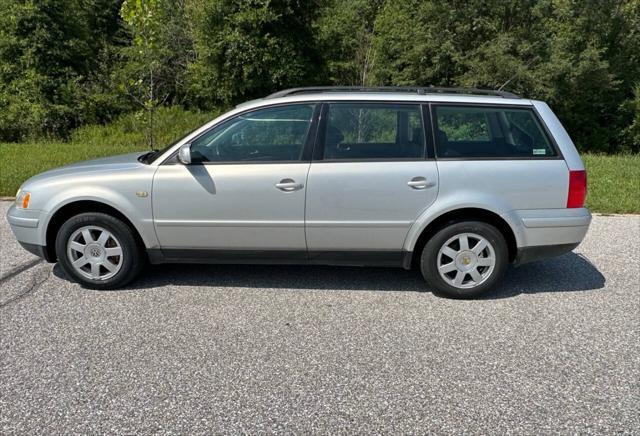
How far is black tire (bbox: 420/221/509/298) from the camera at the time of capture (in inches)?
170

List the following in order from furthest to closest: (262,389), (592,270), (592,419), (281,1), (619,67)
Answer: (619,67) → (281,1) → (592,270) → (262,389) → (592,419)

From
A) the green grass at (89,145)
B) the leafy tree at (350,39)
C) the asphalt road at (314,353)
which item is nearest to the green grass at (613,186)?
the asphalt road at (314,353)

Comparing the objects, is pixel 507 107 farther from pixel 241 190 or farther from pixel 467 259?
pixel 241 190

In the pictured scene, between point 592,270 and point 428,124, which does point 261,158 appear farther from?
point 592,270

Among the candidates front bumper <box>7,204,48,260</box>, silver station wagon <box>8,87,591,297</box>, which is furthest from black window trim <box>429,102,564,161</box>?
front bumper <box>7,204,48,260</box>

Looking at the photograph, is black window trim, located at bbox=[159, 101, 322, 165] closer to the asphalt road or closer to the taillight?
the asphalt road

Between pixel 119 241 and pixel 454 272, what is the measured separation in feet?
A: 9.39

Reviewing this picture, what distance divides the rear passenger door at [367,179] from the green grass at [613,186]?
4551mm

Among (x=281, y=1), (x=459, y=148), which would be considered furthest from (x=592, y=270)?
(x=281, y=1)

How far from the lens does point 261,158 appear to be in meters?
4.34

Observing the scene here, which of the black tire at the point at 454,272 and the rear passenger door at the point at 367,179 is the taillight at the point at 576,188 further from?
the rear passenger door at the point at 367,179

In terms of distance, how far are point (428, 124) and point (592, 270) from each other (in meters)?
2.39

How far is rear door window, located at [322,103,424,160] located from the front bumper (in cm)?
249

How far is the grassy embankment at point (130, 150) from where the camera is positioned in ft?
26.6
